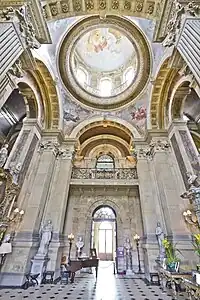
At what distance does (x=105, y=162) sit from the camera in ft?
53.2

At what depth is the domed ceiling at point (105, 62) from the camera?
39.0 ft

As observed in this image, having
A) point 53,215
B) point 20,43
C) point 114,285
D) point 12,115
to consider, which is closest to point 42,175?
point 53,215

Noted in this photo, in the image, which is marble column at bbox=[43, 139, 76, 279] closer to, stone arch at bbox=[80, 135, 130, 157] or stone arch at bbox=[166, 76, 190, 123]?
stone arch at bbox=[80, 135, 130, 157]

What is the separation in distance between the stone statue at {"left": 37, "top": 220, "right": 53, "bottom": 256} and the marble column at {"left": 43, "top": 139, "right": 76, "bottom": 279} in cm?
47

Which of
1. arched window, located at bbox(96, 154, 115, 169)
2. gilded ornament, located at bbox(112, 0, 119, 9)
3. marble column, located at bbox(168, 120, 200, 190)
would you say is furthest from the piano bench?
gilded ornament, located at bbox(112, 0, 119, 9)

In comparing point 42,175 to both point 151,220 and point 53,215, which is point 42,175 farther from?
point 151,220

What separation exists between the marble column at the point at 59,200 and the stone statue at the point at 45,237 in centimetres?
47

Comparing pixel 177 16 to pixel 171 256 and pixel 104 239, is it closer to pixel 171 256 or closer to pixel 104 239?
pixel 171 256

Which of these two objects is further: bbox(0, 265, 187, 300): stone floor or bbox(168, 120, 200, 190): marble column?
bbox(168, 120, 200, 190): marble column

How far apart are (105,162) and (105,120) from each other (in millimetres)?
3647

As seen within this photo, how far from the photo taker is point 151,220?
10336 mm

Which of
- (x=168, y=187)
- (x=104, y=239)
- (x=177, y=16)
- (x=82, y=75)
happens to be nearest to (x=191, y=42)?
(x=177, y=16)

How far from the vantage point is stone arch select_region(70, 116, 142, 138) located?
13.5 meters

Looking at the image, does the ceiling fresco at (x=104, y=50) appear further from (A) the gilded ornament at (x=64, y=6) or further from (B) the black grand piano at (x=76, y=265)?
(B) the black grand piano at (x=76, y=265)
